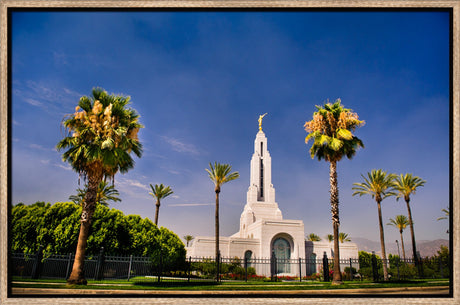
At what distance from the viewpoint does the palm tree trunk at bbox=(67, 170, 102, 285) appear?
14648mm

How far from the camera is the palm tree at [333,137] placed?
70.1 feet

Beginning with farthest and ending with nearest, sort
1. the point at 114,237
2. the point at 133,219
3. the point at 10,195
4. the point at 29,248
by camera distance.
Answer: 1. the point at 133,219
2. the point at 114,237
3. the point at 29,248
4. the point at 10,195

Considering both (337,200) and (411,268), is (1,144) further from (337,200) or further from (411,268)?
(411,268)

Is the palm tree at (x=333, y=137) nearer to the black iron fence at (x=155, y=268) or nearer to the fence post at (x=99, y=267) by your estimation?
the black iron fence at (x=155, y=268)

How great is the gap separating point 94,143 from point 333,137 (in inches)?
626

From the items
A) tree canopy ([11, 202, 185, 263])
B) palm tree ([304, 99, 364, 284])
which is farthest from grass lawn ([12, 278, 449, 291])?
tree canopy ([11, 202, 185, 263])

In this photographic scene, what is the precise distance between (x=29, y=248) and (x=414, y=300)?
29.8m

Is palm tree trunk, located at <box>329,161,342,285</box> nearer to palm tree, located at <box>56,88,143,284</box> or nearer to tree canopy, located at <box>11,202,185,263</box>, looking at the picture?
palm tree, located at <box>56,88,143,284</box>

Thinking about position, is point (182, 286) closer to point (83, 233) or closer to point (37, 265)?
point (83, 233)

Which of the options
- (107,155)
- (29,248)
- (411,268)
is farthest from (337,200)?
(29,248)

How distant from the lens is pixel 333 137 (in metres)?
22.0

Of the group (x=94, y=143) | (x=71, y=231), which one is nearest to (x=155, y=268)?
(x=71, y=231)

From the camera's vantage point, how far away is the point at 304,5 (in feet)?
29.4

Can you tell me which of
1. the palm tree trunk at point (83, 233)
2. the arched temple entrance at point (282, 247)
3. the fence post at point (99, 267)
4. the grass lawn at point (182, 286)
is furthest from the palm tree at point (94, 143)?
the arched temple entrance at point (282, 247)
